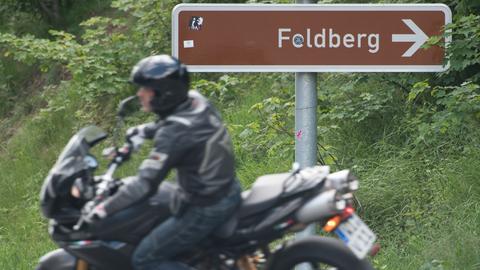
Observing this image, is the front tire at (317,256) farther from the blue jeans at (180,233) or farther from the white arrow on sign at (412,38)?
the white arrow on sign at (412,38)

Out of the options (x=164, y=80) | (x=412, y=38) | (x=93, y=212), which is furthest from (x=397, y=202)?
(x=93, y=212)

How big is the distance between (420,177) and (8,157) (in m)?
6.10

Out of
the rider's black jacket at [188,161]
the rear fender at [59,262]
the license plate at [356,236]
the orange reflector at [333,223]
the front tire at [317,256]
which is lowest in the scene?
the rear fender at [59,262]

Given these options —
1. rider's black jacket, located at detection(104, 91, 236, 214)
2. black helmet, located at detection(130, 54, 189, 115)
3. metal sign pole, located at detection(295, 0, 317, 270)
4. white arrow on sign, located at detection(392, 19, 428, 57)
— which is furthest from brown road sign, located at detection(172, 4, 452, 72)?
rider's black jacket, located at detection(104, 91, 236, 214)

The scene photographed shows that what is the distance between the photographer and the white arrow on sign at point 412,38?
577cm

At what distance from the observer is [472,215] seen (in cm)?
669

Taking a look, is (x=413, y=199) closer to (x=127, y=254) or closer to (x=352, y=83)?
(x=352, y=83)

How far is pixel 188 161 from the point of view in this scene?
15.6 ft

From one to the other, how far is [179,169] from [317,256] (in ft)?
2.60

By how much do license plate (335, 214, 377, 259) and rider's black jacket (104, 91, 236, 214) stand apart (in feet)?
1.97

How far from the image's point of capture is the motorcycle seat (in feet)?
15.7

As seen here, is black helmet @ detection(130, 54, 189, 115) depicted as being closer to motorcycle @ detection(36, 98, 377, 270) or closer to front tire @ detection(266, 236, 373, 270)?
motorcycle @ detection(36, 98, 377, 270)

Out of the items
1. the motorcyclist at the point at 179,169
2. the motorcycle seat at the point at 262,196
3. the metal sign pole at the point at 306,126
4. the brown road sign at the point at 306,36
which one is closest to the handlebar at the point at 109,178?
the motorcyclist at the point at 179,169

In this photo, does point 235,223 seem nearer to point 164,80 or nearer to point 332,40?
point 164,80
